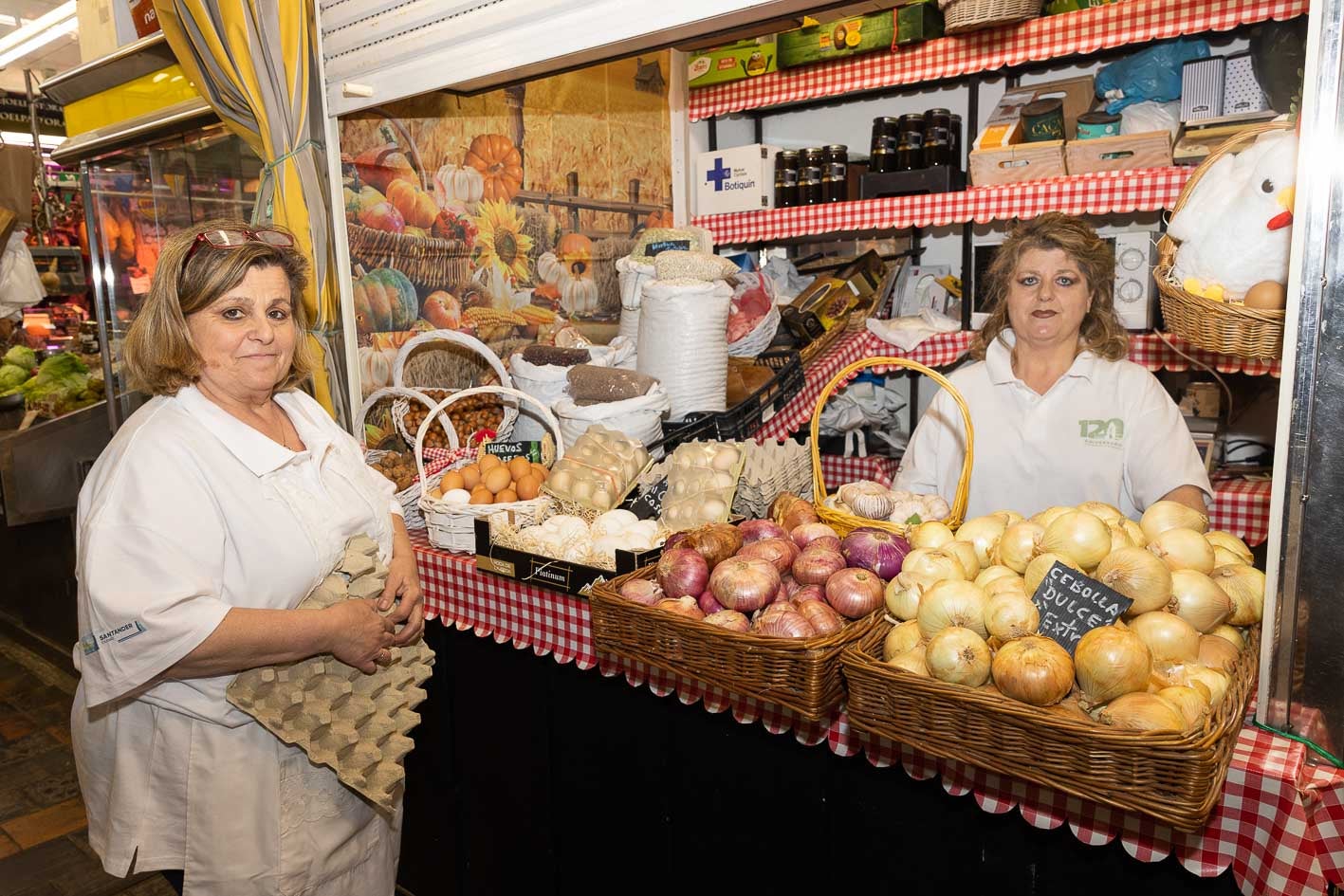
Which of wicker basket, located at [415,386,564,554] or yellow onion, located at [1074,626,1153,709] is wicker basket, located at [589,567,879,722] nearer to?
yellow onion, located at [1074,626,1153,709]

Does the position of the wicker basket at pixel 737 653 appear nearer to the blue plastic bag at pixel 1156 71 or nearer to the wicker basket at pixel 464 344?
the wicker basket at pixel 464 344

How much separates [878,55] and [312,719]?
3.60 meters

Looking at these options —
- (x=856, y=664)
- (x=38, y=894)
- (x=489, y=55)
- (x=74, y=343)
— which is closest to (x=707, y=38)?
(x=489, y=55)

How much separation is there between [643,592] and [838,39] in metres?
3.19

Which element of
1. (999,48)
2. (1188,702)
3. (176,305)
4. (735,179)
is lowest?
(1188,702)

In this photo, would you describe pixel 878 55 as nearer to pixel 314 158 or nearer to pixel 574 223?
pixel 574 223

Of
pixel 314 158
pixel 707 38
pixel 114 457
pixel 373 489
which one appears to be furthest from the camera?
pixel 314 158

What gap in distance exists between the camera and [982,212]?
3.60 meters

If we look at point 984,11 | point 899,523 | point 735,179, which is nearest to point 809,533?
point 899,523

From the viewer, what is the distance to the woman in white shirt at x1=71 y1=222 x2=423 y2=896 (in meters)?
1.59

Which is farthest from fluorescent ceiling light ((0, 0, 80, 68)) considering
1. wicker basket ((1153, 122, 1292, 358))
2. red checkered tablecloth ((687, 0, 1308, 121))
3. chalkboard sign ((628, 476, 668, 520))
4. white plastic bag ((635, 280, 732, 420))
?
wicker basket ((1153, 122, 1292, 358))

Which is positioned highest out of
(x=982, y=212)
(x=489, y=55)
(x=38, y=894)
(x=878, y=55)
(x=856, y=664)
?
(x=878, y=55)

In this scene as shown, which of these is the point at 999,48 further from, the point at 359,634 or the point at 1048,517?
the point at 359,634

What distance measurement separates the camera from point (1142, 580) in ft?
4.59
